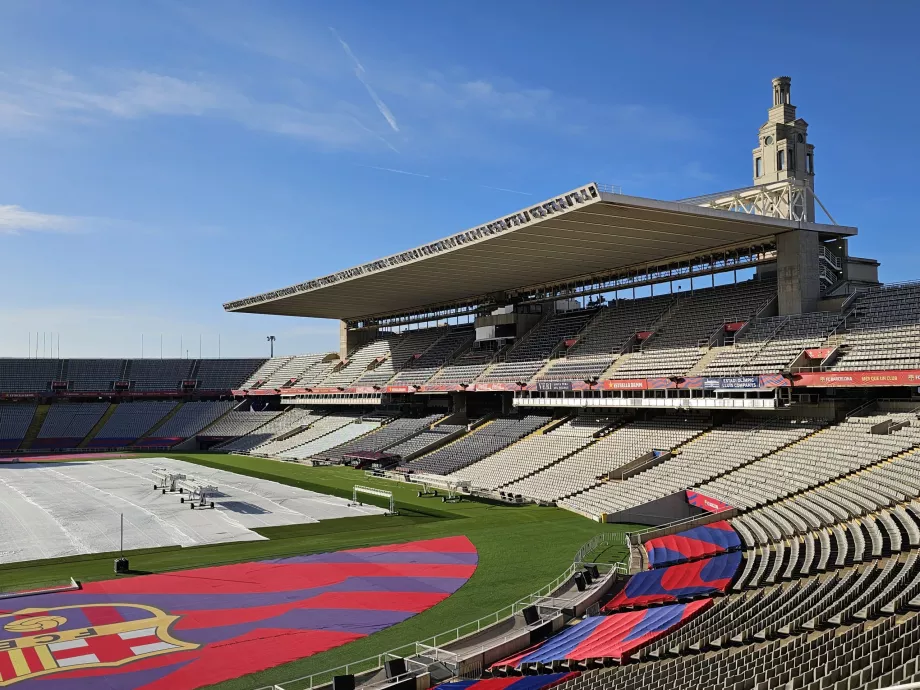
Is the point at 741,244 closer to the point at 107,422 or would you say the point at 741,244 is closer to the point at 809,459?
the point at 809,459

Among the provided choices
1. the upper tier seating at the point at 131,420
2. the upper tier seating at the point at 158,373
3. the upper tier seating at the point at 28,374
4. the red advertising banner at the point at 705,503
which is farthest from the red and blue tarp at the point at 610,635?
the upper tier seating at the point at 28,374

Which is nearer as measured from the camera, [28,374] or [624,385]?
[624,385]

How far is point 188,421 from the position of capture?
87688 millimetres

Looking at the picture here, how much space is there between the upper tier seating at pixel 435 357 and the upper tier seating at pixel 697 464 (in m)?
31.1

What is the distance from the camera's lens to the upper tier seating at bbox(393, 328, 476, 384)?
67.9m

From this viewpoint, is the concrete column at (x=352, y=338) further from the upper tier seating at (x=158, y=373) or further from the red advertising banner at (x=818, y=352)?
the red advertising banner at (x=818, y=352)

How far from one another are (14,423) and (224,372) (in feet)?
78.5

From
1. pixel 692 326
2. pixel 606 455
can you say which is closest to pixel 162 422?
pixel 606 455

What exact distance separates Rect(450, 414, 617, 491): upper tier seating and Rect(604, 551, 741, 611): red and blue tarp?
21483 millimetres

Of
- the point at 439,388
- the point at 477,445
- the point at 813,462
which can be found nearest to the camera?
the point at 813,462

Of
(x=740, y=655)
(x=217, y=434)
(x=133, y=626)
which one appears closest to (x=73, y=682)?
(x=133, y=626)

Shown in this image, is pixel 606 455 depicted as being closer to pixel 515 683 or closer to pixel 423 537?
pixel 423 537

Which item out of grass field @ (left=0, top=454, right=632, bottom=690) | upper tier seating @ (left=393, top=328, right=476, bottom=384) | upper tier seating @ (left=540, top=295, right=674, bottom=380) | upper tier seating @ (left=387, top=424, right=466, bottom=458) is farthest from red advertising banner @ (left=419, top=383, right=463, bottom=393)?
grass field @ (left=0, top=454, right=632, bottom=690)

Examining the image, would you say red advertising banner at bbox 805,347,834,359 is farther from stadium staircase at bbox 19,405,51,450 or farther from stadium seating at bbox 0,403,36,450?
stadium seating at bbox 0,403,36,450
